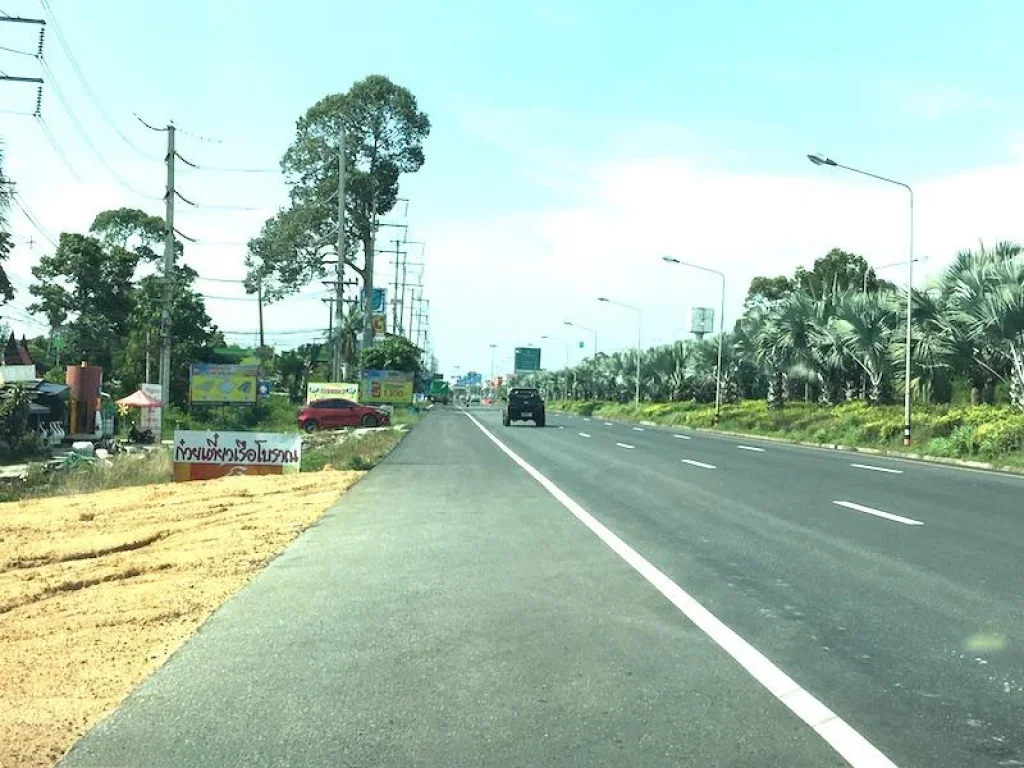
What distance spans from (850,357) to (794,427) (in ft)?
14.3

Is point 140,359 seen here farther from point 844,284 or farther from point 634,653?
point 634,653

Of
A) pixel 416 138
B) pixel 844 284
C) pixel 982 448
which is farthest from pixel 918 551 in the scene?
pixel 844 284

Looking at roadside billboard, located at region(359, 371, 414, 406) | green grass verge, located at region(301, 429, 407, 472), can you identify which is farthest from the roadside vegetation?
roadside billboard, located at region(359, 371, 414, 406)

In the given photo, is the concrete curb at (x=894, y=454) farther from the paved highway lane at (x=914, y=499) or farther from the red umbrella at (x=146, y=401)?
the red umbrella at (x=146, y=401)

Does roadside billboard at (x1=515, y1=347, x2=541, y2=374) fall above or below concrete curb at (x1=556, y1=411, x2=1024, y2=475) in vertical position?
above

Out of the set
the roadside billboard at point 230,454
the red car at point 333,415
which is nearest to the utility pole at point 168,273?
the red car at point 333,415

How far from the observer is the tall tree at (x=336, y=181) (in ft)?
201

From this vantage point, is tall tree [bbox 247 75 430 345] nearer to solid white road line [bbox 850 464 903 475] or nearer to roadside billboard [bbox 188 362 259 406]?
roadside billboard [bbox 188 362 259 406]

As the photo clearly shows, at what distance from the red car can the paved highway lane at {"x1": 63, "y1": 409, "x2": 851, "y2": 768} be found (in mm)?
40269

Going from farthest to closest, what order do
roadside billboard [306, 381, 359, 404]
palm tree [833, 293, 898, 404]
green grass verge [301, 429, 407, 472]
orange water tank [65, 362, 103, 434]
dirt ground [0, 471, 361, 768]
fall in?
roadside billboard [306, 381, 359, 404], palm tree [833, 293, 898, 404], orange water tank [65, 362, 103, 434], green grass verge [301, 429, 407, 472], dirt ground [0, 471, 361, 768]

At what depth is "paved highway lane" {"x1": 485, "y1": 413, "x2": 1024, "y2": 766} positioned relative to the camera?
516 centimetres

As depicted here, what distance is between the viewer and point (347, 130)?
63031 mm

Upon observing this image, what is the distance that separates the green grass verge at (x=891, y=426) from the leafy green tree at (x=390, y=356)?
2934cm

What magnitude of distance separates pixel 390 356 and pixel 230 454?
5822cm
